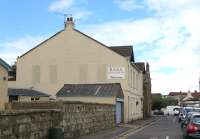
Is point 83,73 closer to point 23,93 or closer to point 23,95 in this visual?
point 23,93

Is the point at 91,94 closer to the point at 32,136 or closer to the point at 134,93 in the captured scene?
the point at 134,93

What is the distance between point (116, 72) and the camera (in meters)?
52.3

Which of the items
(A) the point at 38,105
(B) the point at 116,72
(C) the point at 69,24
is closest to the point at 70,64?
(C) the point at 69,24

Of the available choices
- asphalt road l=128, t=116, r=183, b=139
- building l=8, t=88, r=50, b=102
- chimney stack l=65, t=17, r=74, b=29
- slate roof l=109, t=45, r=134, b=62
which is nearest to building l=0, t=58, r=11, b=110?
asphalt road l=128, t=116, r=183, b=139

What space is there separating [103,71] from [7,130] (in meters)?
35.2

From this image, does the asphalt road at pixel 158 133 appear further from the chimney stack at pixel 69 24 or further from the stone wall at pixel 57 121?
the chimney stack at pixel 69 24

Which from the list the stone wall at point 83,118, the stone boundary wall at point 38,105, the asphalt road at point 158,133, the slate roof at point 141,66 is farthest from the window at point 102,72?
the stone boundary wall at point 38,105

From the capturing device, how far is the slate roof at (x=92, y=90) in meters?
47.6

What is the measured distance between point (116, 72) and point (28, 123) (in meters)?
32.9

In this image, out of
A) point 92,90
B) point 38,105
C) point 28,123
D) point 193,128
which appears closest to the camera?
point 28,123

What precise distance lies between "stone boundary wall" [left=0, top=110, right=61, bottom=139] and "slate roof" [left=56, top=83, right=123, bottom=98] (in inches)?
910

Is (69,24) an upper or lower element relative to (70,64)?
upper

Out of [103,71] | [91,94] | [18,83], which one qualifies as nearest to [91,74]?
[103,71]

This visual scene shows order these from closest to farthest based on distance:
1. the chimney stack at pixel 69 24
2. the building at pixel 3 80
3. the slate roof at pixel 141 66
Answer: the building at pixel 3 80 → the chimney stack at pixel 69 24 → the slate roof at pixel 141 66
